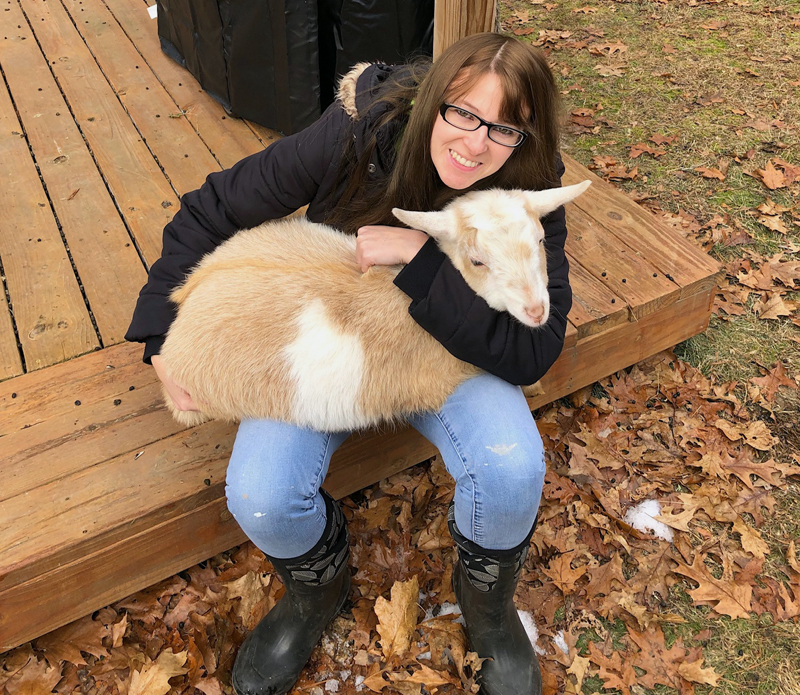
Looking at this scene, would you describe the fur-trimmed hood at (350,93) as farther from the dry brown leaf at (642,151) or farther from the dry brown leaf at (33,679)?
the dry brown leaf at (642,151)

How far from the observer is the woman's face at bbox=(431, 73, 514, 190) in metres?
1.82

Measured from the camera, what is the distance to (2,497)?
214 centimetres

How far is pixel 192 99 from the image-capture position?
428 centimetres

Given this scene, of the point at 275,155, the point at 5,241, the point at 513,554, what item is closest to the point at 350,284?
the point at 275,155

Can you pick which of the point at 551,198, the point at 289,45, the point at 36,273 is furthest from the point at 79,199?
the point at 551,198

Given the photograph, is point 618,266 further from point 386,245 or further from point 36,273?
point 36,273

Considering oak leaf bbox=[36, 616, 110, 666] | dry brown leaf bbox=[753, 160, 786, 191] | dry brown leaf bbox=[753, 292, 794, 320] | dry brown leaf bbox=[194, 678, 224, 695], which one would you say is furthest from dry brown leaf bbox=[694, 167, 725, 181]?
oak leaf bbox=[36, 616, 110, 666]

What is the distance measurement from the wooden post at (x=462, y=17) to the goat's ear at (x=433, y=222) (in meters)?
0.95

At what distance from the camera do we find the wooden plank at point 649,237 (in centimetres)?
299

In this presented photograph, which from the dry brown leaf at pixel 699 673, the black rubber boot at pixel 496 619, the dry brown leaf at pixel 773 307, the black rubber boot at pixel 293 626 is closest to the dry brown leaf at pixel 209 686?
the black rubber boot at pixel 293 626

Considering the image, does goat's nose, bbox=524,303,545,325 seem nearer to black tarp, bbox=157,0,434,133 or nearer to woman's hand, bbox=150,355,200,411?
woman's hand, bbox=150,355,200,411

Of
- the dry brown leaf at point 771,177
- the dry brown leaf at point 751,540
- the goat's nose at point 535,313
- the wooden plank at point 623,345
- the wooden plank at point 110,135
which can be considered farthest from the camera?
the dry brown leaf at point 771,177

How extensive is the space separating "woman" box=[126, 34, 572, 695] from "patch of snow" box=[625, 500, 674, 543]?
2.65ft

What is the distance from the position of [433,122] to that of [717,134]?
3958mm
